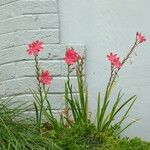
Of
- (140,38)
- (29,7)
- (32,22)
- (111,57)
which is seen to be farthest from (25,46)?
(140,38)

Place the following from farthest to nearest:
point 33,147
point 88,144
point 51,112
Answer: point 51,112, point 88,144, point 33,147

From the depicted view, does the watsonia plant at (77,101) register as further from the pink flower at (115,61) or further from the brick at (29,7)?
the brick at (29,7)

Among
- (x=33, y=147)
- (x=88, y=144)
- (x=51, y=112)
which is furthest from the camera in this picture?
(x=51, y=112)

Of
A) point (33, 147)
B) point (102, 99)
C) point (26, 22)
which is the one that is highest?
point (26, 22)

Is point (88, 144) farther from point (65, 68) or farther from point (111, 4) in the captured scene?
point (111, 4)

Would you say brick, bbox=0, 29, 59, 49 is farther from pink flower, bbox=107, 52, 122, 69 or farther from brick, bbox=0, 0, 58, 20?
pink flower, bbox=107, 52, 122, 69

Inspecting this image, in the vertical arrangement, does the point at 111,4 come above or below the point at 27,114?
above

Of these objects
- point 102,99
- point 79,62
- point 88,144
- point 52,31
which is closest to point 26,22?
point 52,31

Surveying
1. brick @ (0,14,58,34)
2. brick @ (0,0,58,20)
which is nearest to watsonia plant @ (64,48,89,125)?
brick @ (0,14,58,34)
